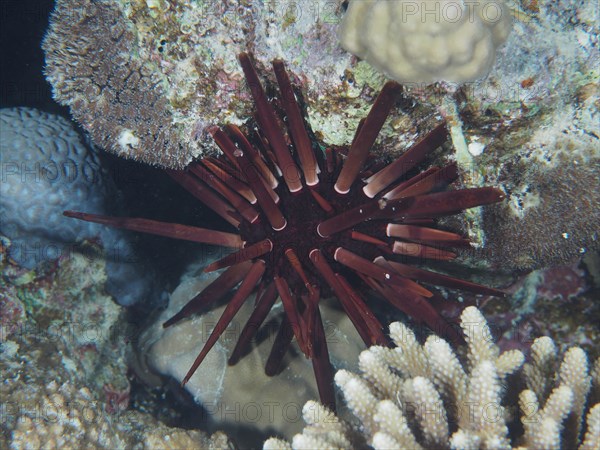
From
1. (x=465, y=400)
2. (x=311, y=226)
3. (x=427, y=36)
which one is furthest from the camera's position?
(x=311, y=226)

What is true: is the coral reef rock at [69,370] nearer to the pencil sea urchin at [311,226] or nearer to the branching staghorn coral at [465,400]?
the pencil sea urchin at [311,226]

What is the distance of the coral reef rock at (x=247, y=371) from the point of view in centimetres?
330

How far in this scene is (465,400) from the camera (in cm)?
219

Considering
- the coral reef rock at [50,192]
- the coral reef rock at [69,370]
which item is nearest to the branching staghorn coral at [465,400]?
the coral reef rock at [69,370]

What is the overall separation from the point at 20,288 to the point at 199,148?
211 cm

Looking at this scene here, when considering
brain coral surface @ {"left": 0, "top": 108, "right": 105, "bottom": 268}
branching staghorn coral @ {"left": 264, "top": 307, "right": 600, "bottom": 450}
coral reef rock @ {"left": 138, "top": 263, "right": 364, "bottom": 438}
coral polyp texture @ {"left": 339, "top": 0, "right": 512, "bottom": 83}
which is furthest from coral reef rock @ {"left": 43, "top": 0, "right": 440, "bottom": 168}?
coral reef rock @ {"left": 138, "top": 263, "right": 364, "bottom": 438}

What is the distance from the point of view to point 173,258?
4.48 m

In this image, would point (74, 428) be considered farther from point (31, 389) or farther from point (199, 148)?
point (199, 148)

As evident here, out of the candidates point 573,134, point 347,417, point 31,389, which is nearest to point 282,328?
point 347,417

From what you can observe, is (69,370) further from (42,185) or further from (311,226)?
(311,226)

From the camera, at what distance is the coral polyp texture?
1911mm

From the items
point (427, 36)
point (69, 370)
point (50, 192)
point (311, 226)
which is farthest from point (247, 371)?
point (427, 36)

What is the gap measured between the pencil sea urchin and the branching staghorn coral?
0.71 feet

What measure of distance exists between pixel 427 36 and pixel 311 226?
3.80 ft
